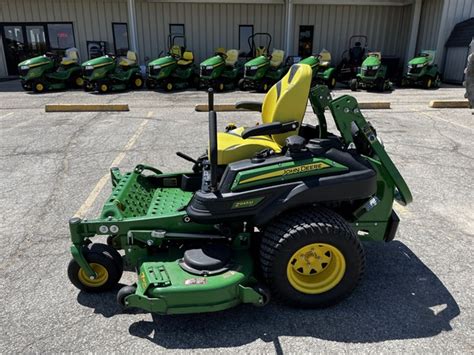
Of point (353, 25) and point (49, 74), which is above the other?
point (353, 25)

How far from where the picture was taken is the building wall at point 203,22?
17.2m

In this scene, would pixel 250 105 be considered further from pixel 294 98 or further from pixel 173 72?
pixel 173 72

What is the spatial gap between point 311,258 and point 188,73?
1245cm

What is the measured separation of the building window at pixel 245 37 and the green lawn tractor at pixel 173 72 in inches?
143

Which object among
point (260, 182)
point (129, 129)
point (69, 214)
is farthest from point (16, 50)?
point (260, 182)

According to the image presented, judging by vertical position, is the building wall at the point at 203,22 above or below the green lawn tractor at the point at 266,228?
above

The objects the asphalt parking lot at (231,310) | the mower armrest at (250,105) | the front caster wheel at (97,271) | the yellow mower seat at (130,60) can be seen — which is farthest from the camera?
the yellow mower seat at (130,60)

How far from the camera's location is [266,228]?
273 centimetres

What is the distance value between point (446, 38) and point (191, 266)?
54.2 feet

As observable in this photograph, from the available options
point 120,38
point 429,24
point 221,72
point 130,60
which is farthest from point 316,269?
point 120,38

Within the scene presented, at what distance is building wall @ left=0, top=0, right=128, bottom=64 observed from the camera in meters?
16.8

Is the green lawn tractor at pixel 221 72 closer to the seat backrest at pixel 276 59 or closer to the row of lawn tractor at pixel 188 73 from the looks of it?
the row of lawn tractor at pixel 188 73

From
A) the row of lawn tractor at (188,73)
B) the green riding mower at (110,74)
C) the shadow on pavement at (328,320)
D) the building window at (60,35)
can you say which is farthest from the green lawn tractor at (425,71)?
the building window at (60,35)

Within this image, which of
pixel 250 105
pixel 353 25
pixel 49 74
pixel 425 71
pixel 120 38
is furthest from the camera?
pixel 353 25
